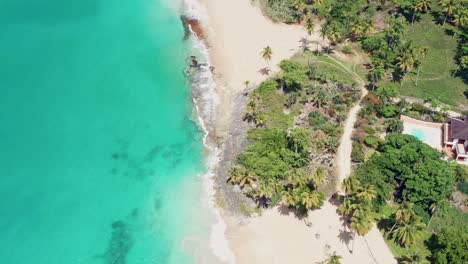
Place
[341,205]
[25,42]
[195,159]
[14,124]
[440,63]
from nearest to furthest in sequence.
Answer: [341,205], [195,159], [14,124], [440,63], [25,42]

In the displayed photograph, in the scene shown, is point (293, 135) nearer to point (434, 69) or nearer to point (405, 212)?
point (405, 212)

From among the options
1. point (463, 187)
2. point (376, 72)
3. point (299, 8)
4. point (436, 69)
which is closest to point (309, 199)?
point (463, 187)

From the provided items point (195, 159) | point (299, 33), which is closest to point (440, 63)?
point (299, 33)

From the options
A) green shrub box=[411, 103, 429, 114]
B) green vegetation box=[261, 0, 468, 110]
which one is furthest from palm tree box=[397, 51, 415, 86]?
green shrub box=[411, 103, 429, 114]

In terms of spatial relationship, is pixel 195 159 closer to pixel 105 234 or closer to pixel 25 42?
pixel 105 234

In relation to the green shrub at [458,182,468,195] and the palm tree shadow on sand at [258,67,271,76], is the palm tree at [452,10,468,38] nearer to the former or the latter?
the palm tree shadow on sand at [258,67,271,76]
